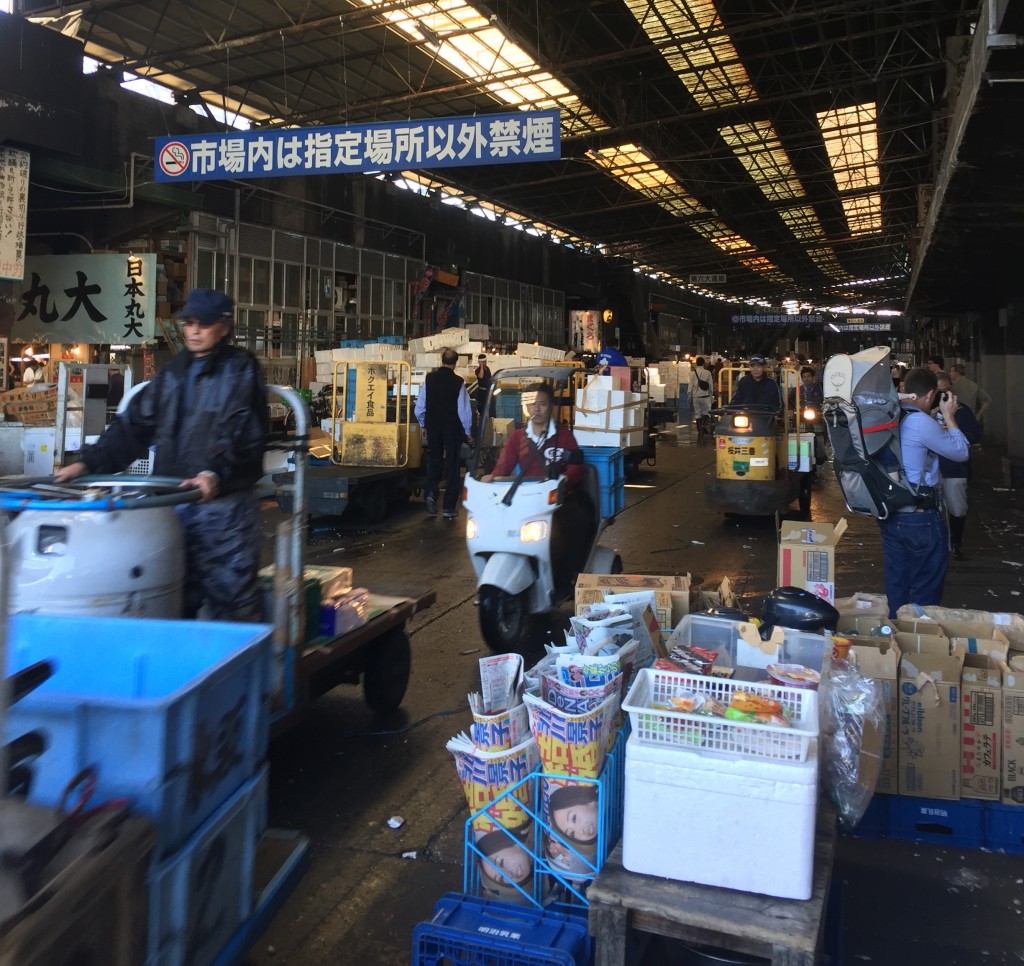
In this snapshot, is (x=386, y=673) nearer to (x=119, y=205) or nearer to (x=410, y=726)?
(x=410, y=726)

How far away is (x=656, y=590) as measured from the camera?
187 inches

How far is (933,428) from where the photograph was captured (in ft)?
16.9

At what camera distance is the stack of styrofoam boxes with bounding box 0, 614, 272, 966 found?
1971 mm

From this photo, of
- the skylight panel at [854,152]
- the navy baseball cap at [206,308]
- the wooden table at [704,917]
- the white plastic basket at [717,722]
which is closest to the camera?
the wooden table at [704,917]

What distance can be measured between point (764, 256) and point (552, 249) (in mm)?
15098

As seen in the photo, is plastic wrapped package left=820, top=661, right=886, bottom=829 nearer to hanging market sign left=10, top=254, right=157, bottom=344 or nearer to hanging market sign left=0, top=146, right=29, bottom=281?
hanging market sign left=0, top=146, right=29, bottom=281

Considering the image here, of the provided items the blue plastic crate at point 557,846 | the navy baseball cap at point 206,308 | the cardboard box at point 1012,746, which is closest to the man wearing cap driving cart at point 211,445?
the navy baseball cap at point 206,308

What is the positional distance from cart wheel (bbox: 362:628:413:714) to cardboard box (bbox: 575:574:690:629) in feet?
3.52

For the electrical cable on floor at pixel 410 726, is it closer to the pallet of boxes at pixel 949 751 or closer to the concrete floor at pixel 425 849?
the concrete floor at pixel 425 849

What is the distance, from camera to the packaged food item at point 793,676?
2887mm

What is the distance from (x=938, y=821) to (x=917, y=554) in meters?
1.91

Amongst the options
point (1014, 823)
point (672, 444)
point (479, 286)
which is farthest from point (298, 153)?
point (479, 286)

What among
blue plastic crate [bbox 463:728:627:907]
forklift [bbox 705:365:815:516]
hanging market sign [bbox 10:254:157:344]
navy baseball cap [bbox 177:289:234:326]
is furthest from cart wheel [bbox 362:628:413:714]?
hanging market sign [bbox 10:254:157:344]

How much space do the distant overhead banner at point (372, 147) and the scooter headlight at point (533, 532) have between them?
5.47 m
